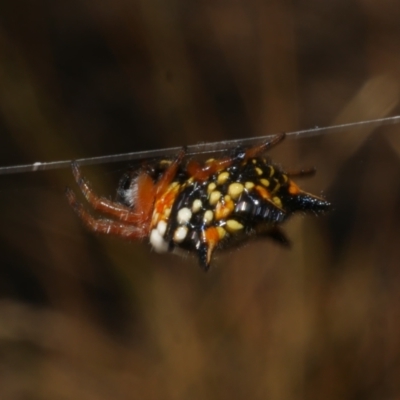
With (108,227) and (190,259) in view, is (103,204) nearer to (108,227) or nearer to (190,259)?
(108,227)

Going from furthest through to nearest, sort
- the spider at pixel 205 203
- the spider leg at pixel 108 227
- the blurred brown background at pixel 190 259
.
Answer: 1. the blurred brown background at pixel 190 259
2. the spider leg at pixel 108 227
3. the spider at pixel 205 203

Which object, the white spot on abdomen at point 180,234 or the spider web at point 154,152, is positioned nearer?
the white spot on abdomen at point 180,234

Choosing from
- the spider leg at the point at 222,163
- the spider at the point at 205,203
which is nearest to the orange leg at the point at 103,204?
the spider at the point at 205,203

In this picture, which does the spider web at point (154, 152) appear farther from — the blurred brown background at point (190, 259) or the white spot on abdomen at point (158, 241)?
the white spot on abdomen at point (158, 241)

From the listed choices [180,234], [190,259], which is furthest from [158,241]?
[190,259]

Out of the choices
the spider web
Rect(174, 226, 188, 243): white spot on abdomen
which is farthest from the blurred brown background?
Rect(174, 226, 188, 243): white spot on abdomen

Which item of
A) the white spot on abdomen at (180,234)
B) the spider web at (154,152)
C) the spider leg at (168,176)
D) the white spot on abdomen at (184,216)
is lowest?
the white spot on abdomen at (180,234)

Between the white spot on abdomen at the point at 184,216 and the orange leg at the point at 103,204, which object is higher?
the orange leg at the point at 103,204

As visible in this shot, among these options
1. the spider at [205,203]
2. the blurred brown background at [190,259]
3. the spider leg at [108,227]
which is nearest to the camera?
the spider at [205,203]
